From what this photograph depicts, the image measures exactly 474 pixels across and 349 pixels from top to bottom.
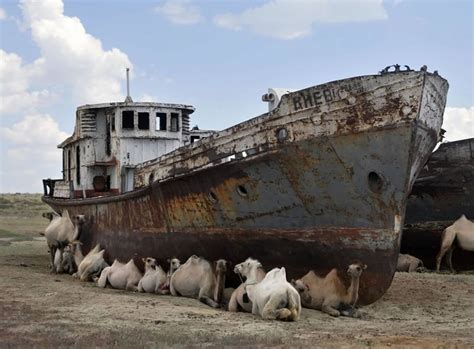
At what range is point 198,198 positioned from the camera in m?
11.2

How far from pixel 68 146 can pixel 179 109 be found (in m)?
4.54

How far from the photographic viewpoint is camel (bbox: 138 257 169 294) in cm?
1131

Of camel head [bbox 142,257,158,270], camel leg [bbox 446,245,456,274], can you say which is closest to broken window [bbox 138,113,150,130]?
camel head [bbox 142,257,158,270]

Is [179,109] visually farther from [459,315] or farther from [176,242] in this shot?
[459,315]

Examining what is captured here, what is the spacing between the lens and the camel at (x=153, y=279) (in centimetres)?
1131

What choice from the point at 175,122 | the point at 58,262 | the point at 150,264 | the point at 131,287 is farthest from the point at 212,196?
the point at 175,122

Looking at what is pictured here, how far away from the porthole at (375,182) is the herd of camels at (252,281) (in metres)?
1.01

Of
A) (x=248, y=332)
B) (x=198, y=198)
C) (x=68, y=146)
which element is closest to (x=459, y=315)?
(x=248, y=332)

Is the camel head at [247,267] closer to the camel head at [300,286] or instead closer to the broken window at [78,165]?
the camel head at [300,286]

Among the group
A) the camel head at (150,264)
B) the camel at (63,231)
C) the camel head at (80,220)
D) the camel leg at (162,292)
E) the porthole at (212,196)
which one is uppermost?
the porthole at (212,196)

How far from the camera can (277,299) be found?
27.6 feet

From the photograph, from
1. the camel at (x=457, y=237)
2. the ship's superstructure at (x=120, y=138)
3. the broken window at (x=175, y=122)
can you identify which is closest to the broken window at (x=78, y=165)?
the ship's superstructure at (x=120, y=138)

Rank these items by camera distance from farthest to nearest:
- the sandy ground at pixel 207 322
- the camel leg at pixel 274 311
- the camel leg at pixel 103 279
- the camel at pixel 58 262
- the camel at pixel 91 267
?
the camel at pixel 58 262, the camel at pixel 91 267, the camel leg at pixel 103 279, the camel leg at pixel 274 311, the sandy ground at pixel 207 322

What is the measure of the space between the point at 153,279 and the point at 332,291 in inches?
132
